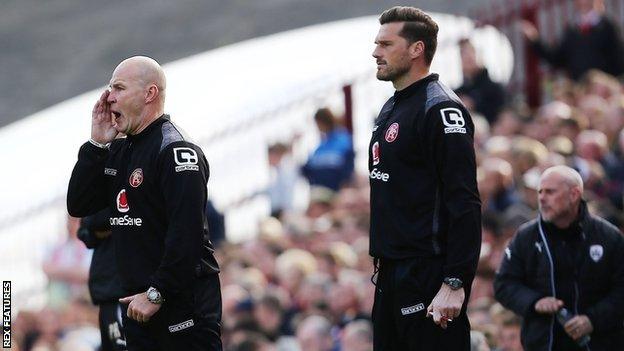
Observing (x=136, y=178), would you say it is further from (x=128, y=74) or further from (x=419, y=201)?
(x=419, y=201)

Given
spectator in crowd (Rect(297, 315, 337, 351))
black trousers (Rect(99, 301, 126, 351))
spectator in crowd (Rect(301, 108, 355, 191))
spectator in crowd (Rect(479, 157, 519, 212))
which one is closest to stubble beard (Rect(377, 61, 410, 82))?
black trousers (Rect(99, 301, 126, 351))

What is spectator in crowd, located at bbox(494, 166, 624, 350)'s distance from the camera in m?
10.3

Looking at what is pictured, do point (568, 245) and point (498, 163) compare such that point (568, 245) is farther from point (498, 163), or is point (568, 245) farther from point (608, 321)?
point (498, 163)

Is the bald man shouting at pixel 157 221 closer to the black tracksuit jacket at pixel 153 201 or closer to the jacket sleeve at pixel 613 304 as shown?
the black tracksuit jacket at pixel 153 201

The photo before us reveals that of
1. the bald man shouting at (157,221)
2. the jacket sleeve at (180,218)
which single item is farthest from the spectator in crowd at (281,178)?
the jacket sleeve at (180,218)

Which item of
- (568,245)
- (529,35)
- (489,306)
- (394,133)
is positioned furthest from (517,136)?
(394,133)

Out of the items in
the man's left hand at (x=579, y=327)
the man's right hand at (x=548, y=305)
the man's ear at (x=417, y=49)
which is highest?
the man's ear at (x=417, y=49)

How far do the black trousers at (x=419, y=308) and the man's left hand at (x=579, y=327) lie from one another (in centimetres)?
205

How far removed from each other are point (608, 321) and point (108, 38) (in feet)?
52.5

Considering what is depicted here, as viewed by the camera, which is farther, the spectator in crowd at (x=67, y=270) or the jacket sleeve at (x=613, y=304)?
the spectator in crowd at (x=67, y=270)

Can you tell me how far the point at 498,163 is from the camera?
45.4 ft

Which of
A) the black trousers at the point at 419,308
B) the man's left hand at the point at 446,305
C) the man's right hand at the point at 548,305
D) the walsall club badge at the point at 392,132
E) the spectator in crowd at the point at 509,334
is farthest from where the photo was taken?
the spectator in crowd at the point at 509,334

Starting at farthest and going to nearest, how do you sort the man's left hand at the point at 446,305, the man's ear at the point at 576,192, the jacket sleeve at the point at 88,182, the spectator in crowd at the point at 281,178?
1. the spectator in crowd at the point at 281,178
2. the man's ear at the point at 576,192
3. the jacket sleeve at the point at 88,182
4. the man's left hand at the point at 446,305

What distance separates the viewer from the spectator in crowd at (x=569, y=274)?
A: 10289 millimetres
